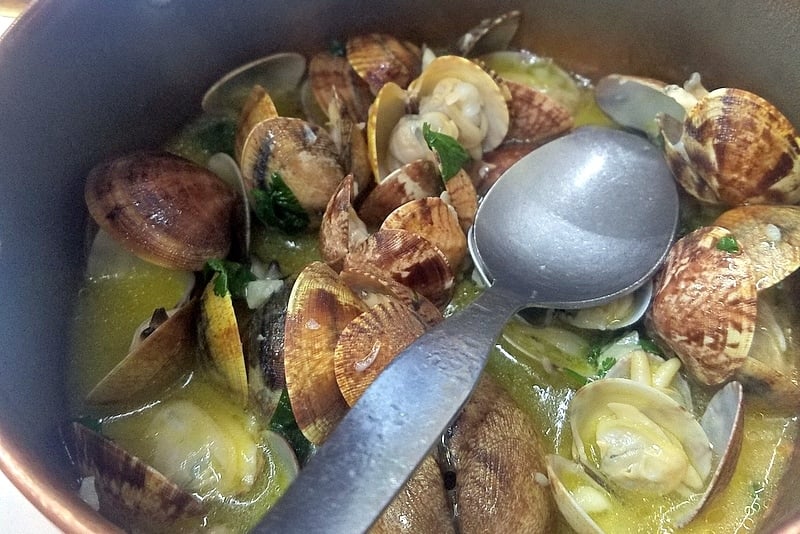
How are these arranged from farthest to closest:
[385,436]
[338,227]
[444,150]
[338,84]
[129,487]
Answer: [338,84], [444,150], [338,227], [129,487], [385,436]

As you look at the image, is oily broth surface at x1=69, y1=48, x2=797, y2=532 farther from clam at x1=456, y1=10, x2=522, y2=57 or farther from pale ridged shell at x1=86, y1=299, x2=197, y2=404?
clam at x1=456, y1=10, x2=522, y2=57

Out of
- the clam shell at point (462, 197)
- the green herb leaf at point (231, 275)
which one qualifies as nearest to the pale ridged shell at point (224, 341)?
the green herb leaf at point (231, 275)

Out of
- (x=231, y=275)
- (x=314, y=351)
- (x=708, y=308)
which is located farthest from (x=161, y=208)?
(x=708, y=308)

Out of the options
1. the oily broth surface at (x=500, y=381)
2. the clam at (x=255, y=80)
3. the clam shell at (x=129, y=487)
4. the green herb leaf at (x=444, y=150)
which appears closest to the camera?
the clam shell at (x=129, y=487)

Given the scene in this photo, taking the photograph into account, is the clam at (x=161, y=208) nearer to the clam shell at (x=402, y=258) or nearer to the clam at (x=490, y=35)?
the clam shell at (x=402, y=258)

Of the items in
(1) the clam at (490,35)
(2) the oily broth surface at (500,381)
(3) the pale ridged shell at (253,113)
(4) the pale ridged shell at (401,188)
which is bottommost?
(2) the oily broth surface at (500,381)

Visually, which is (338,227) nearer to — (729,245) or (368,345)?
(368,345)

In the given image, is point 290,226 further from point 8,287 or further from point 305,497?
point 305,497

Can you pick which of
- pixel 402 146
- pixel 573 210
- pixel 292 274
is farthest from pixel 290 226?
pixel 573 210
